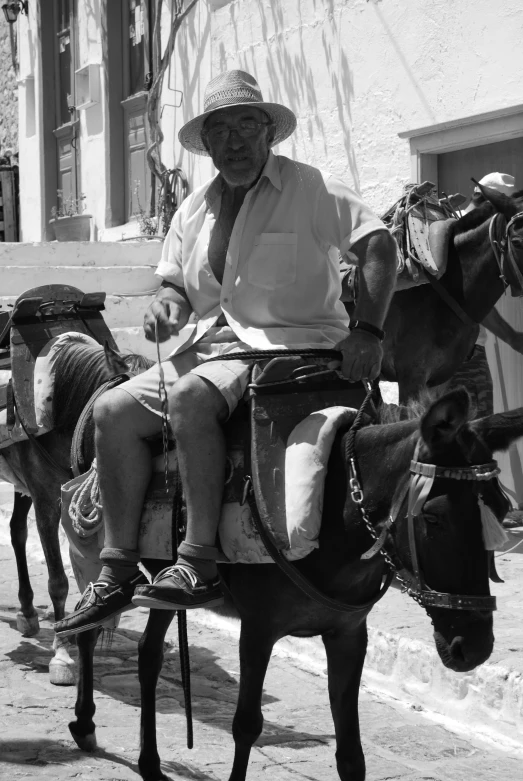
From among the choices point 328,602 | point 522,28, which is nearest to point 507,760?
point 328,602

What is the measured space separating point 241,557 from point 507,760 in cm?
176

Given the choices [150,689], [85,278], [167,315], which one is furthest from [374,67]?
[150,689]

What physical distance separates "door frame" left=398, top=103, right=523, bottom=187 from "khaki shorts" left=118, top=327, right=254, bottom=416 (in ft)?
14.6

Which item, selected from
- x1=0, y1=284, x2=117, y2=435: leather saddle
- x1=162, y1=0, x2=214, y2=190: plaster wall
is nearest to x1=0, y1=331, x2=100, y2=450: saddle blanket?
x1=0, y1=284, x2=117, y2=435: leather saddle

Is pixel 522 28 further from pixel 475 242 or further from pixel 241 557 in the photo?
pixel 241 557

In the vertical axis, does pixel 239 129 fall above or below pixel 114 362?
above

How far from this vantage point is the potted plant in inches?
592

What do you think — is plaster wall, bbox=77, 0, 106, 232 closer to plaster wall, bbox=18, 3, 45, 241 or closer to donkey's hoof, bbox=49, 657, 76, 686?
plaster wall, bbox=18, 3, 45, 241

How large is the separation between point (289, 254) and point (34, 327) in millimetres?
2372

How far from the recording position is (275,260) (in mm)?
3664

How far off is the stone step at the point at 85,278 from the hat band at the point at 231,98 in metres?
7.83

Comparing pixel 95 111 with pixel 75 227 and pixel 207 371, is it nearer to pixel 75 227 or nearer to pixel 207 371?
pixel 75 227

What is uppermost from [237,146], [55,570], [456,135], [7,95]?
[7,95]

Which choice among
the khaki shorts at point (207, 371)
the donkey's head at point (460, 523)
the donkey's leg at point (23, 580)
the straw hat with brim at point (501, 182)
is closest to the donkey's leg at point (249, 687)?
the donkey's head at point (460, 523)
